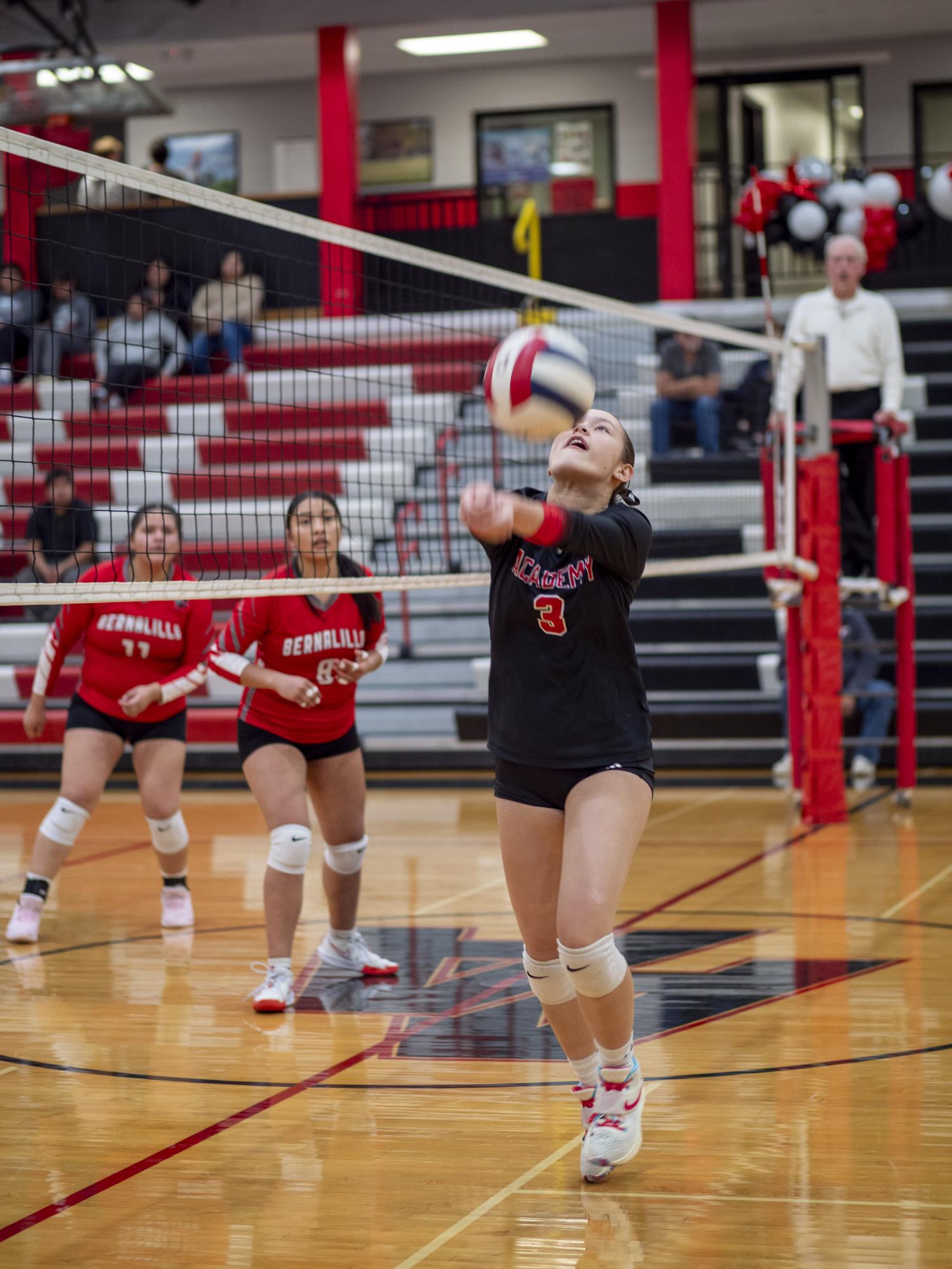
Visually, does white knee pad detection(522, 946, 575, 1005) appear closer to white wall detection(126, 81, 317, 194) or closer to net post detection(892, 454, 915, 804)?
net post detection(892, 454, 915, 804)

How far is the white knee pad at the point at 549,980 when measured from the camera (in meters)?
3.51

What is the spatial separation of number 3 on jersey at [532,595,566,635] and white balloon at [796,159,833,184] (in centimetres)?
992

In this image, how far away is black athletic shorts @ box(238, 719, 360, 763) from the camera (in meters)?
5.05

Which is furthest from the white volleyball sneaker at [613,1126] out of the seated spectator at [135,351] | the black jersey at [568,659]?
the seated spectator at [135,351]

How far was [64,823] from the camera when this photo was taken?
604cm

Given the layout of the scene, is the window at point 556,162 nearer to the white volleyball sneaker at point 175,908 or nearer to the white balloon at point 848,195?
the white balloon at point 848,195

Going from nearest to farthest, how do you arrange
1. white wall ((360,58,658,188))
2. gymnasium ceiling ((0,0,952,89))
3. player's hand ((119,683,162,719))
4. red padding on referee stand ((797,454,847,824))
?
player's hand ((119,683,162,719)) < red padding on referee stand ((797,454,847,824)) < gymnasium ceiling ((0,0,952,89)) < white wall ((360,58,658,188))

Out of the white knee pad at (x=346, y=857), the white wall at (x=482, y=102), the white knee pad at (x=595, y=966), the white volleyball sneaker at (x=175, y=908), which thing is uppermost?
the white wall at (x=482, y=102)

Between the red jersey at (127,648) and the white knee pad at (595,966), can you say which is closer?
the white knee pad at (595,966)

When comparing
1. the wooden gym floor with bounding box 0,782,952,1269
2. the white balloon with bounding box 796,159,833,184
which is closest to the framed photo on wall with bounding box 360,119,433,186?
the white balloon with bounding box 796,159,833,184

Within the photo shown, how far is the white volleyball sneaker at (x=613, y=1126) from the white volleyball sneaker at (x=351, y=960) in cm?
195

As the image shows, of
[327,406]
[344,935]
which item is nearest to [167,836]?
[344,935]

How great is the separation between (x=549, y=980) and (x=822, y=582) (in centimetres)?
498

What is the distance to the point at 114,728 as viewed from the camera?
20.1 feet
